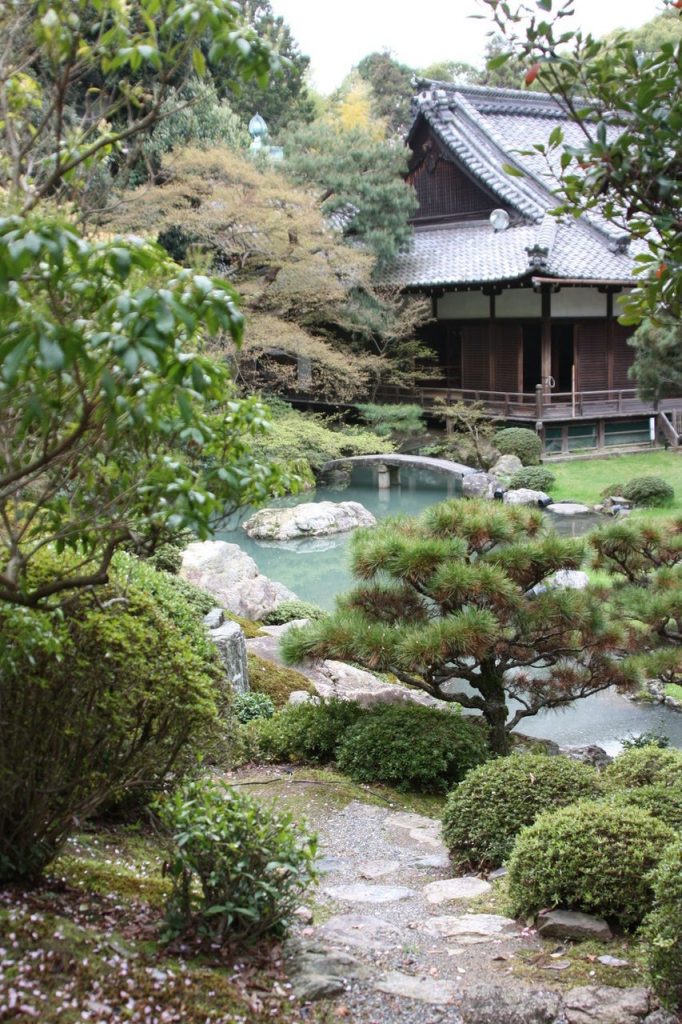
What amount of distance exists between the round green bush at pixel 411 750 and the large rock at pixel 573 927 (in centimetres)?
259

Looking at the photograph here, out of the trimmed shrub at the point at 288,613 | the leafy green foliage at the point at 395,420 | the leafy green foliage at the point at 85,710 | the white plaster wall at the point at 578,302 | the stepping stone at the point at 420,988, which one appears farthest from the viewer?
the leafy green foliage at the point at 395,420

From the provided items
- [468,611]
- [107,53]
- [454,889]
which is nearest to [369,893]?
[454,889]

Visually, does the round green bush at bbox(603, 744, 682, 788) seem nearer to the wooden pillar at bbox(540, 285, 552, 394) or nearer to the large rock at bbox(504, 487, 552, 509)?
the large rock at bbox(504, 487, 552, 509)

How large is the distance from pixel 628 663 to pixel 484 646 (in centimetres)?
149

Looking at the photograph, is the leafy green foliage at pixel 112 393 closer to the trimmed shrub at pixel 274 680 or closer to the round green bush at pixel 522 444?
the trimmed shrub at pixel 274 680

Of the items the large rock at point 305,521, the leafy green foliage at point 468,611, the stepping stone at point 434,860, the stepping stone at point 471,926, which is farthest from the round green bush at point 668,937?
the large rock at point 305,521

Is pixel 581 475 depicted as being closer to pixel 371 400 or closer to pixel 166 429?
pixel 371 400

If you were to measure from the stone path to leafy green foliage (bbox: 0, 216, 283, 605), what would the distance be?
164 centimetres

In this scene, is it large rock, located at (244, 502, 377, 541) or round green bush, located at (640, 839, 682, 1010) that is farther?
large rock, located at (244, 502, 377, 541)

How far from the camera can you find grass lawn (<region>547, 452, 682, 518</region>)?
65.6ft

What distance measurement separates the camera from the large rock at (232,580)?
1320 cm

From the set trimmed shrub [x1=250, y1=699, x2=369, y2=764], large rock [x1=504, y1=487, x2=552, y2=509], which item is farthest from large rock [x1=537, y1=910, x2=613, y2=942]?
large rock [x1=504, y1=487, x2=552, y2=509]

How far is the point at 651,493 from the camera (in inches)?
744

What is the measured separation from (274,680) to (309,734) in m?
2.12
